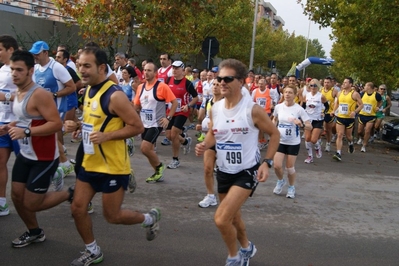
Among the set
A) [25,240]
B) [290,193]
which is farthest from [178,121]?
[25,240]

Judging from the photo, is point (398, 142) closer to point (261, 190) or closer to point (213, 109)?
point (261, 190)

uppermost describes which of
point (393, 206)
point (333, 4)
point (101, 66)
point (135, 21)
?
point (333, 4)

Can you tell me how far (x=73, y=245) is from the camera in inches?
188

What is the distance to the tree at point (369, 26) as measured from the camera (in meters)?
15.3

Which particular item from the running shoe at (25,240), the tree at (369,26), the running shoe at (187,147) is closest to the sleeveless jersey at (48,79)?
the running shoe at (25,240)

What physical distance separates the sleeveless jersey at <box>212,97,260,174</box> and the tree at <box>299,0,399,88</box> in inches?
483

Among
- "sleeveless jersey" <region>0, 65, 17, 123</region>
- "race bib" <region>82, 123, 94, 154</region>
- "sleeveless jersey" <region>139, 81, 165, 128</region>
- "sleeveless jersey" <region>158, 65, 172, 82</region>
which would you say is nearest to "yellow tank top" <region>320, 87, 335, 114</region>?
"sleeveless jersey" <region>158, 65, 172, 82</region>

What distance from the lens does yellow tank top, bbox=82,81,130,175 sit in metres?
4.08

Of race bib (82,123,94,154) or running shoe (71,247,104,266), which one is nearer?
race bib (82,123,94,154)

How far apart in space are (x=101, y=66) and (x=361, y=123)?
469 inches

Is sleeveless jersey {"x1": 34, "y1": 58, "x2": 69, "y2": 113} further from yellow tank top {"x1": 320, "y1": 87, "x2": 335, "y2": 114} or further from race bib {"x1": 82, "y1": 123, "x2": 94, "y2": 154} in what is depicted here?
yellow tank top {"x1": 320, "y1": 87, "x2": 335, "y2": 114}

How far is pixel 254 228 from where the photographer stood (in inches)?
229

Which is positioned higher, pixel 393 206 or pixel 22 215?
pixel 22 215

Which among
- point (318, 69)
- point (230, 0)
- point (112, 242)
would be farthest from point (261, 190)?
point (318, 69)
